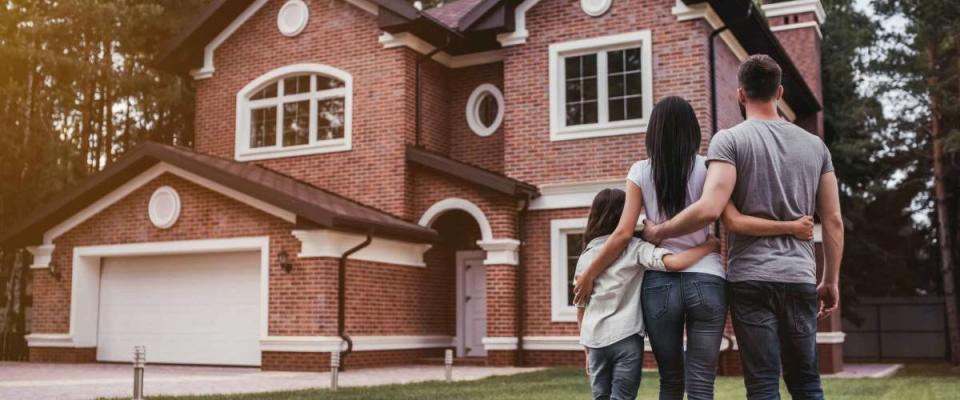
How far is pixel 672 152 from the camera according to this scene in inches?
163

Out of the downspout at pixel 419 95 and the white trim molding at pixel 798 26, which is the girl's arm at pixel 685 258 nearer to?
the downspout at pixel 419 95

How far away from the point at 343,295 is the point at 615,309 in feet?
34.7

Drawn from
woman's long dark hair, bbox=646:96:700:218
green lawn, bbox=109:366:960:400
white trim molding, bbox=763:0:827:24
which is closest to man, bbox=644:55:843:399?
woman's long dark hair, bbox=646:96:700:218

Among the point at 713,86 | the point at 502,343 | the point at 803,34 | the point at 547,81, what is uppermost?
the point at 803,34

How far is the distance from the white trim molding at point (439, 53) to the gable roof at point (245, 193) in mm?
2788

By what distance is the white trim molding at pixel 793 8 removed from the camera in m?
20.2

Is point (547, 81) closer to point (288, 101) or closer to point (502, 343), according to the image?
point (502, 343)

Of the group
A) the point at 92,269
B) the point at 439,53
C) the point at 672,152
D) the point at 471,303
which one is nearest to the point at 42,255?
the point at 92,269

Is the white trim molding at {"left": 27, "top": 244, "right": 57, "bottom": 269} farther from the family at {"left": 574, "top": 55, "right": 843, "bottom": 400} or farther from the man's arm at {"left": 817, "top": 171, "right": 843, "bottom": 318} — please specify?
the man's arm at {"left": 817, "top": 171, "right": 843, "bottom": 318}

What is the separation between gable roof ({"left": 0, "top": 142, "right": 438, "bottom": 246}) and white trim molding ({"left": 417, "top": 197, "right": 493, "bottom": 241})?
387mm

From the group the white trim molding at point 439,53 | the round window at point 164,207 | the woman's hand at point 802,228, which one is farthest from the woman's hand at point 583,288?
the white trim molding at point 439,53

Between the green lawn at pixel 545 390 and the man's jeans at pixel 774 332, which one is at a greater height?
the man's jeans at pixel 774 332

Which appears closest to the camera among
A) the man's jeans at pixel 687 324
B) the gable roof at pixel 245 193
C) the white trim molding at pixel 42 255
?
the man's jeans at pixel 687 324

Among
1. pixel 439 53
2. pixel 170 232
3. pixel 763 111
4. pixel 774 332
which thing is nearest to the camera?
pixel 774 332
